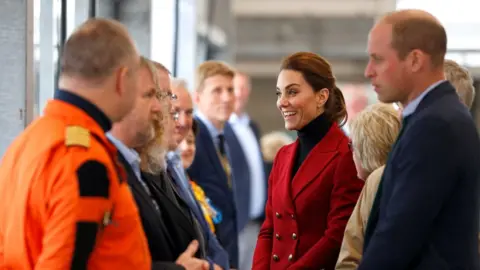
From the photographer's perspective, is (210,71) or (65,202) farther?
(210,71)

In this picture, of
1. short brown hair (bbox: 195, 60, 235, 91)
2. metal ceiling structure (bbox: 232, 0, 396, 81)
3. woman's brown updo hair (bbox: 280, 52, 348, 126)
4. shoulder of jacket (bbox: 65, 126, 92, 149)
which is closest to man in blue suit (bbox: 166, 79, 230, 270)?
woman's brown updo hair (bbox: 280, 52, 348, 126)

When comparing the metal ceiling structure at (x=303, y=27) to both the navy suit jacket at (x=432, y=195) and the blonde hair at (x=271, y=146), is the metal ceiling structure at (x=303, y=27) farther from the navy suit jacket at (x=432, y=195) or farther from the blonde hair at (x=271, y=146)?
the navy suit jacket at (x=432, y=195)

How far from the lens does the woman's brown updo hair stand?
3508mm

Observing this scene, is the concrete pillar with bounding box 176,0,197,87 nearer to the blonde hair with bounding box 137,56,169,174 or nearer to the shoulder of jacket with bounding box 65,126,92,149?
the blonde hair with bounding box 137,56,169,174

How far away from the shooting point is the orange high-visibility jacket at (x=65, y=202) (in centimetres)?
198

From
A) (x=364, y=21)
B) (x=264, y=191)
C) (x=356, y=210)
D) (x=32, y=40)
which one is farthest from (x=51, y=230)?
(x=364, y=21)

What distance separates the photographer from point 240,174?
6496 mm

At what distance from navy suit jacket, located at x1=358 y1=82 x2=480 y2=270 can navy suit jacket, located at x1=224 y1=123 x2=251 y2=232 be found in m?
3.88

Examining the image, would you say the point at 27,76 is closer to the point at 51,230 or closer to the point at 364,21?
the point at 51,230

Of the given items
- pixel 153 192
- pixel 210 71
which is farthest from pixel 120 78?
pixel 210 71

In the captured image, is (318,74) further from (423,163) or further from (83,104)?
(83,104)

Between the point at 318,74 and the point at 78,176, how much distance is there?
5.60ft

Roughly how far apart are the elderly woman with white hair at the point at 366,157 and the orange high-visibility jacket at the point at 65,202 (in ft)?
3.24

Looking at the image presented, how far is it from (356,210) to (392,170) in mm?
445
